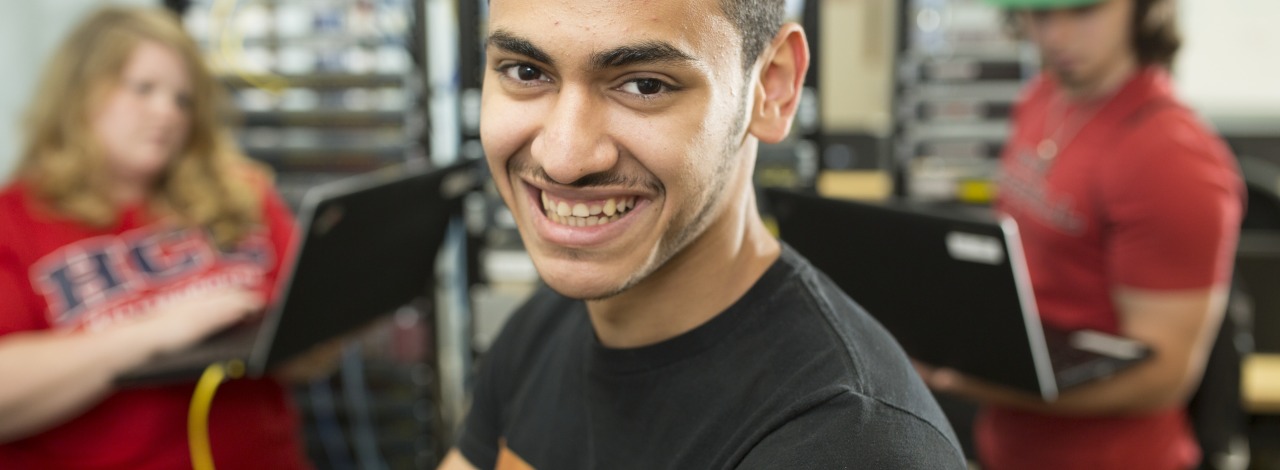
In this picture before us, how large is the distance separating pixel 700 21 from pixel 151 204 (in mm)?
1486

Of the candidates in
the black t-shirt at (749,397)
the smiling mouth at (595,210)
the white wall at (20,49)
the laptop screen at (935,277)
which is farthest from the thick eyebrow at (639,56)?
the white wall at (20,49)

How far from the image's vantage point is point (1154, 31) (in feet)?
5.79

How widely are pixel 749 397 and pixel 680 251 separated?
159mm

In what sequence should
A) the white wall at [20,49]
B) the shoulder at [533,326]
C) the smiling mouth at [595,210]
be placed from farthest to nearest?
the white wall at [20,49]
the shoulder at [533,326]
the smiling mouth at [595,210]

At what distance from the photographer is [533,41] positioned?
0.84 meters

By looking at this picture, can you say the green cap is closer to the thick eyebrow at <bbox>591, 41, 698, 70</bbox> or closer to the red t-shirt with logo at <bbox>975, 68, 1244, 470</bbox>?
the red t-shirt with logo at <bbox>975, 68, 1244, 470</bbox>

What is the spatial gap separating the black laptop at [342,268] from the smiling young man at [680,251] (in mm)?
Result: 783

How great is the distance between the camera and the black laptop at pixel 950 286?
139 cm

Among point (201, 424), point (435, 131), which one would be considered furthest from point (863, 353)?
point (435, 131)

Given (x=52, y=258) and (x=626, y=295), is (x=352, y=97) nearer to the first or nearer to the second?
(x=52, y=258)

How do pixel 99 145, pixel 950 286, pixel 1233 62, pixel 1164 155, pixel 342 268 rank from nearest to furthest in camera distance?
pixel 950 286
pixel 1164 155
pixel 342 268
pixel 99 145
pixel 1233 62

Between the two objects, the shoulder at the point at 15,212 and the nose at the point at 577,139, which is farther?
the shoulder at the point at 15,212

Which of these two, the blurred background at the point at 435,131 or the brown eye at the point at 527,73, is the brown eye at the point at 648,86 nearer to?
the brown eye at the point at 527,73

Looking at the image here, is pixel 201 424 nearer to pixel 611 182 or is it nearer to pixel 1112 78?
pixel 611 182
